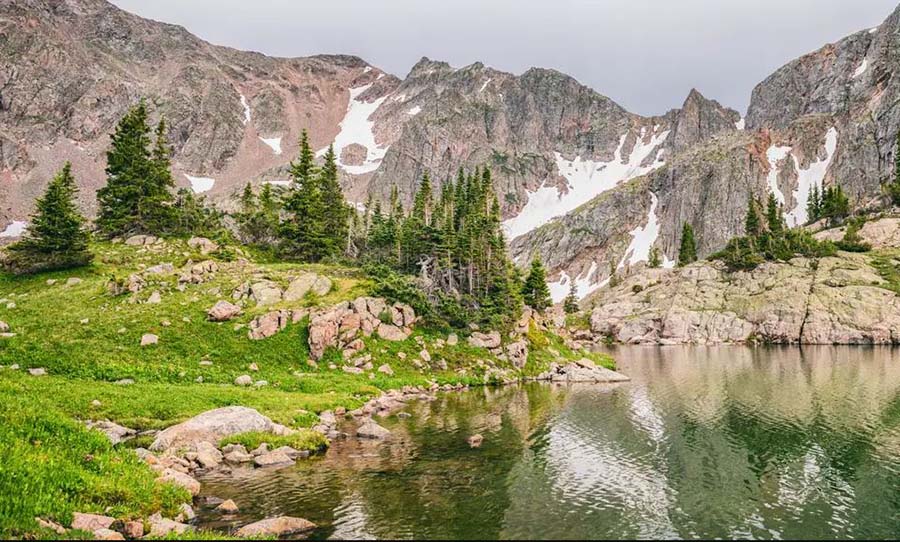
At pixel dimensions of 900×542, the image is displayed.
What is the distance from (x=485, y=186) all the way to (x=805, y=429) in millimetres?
63747

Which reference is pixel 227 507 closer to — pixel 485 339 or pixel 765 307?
pixel 485 339

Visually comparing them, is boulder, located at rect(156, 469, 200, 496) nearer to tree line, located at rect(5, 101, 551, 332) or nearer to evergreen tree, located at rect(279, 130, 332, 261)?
tree line, located at rect(5, 101, 551, 332)

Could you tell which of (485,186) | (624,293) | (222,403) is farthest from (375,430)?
(624,293)

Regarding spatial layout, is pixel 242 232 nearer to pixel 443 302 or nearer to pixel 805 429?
pixel 443 302

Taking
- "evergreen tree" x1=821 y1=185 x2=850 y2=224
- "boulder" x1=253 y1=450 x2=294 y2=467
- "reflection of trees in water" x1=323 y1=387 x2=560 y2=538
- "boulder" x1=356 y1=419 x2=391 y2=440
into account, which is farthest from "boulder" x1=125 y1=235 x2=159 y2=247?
"evergreen tree" x1=821 y1=185 x2=850 y2=224

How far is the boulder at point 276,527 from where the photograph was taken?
17578mm

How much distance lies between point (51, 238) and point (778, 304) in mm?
163391

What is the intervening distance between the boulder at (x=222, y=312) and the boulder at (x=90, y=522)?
111ft

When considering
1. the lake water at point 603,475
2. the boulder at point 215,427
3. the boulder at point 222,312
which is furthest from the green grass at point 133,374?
the lake water at point 603,475

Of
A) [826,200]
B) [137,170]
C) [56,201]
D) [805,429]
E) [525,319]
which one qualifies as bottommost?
[805,429]

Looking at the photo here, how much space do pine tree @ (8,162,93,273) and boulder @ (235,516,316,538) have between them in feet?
152

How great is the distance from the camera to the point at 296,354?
47.9m

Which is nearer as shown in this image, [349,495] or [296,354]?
[349,495]

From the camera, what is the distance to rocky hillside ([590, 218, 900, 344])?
13100 cm
